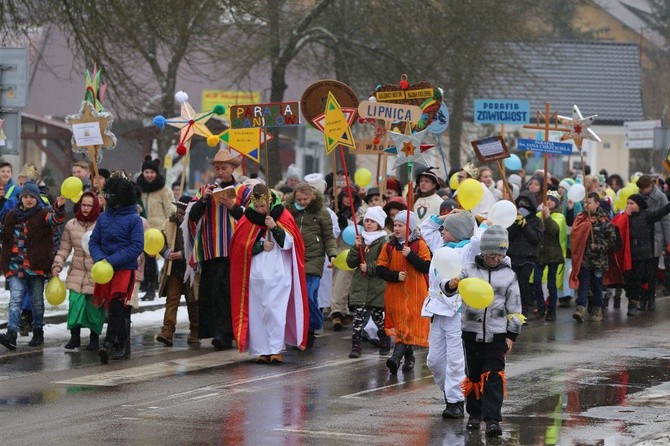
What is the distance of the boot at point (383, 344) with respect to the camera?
1418cm

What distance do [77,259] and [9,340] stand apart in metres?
1.05

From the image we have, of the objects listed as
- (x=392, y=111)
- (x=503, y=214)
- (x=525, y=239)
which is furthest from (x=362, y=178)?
(x=503, y=214)

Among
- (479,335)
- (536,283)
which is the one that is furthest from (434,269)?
(536,283)

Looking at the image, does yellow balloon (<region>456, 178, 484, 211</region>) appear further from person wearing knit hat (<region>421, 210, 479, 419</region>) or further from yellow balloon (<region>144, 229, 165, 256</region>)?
yellow balloon (<region>144, 229, 165, 256</region>)

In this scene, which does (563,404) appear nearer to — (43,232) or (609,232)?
(43,232)

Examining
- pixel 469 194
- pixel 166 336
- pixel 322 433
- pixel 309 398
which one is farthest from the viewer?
pixel 166 336

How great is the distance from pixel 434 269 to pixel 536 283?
7.45m

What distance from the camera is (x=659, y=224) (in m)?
19.6

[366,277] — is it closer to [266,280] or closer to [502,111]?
[266,280]

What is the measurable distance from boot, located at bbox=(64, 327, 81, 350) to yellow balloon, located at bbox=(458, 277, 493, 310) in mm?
5924

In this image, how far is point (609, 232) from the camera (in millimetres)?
18109

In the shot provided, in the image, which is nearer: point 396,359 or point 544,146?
point 396,359

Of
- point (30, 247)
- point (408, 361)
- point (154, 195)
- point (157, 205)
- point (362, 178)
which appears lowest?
point (408, 361)

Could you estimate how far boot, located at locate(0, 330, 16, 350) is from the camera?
47.2ft
